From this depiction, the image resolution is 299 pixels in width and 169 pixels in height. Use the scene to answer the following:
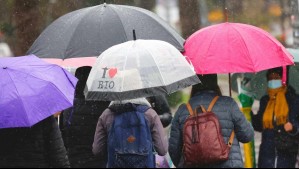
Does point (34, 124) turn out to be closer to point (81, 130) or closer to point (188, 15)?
point (81, 130)

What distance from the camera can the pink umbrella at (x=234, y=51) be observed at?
562 cm

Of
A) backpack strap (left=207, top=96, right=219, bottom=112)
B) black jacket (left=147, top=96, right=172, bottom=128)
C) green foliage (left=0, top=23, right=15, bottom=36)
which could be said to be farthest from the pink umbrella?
green foliage (left=0, top=23, right=15, bottom=36)

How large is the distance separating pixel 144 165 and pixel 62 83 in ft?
3.41

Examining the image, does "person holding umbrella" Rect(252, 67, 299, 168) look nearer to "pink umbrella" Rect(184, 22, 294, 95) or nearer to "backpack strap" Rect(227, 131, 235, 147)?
"pink umbrella" Rect(184, 22, 294, 95)

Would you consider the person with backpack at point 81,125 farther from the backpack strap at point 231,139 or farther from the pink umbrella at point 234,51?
the backpack strap at point 231,139

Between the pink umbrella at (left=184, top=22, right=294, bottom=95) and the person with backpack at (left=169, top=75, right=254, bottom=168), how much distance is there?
23 cm

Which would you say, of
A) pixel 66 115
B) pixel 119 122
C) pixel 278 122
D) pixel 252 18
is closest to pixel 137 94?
pixel 119 122

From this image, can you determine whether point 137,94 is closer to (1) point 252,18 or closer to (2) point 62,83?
(2) point 62,83

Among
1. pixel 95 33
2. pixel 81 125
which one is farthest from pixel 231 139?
pixel 95 33

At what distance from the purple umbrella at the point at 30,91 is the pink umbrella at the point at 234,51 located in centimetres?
107

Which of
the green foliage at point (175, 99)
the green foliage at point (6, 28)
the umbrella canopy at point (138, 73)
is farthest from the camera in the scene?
the green foliage at point (175, 99)

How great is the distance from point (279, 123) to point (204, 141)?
142cm

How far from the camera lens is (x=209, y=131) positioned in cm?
531

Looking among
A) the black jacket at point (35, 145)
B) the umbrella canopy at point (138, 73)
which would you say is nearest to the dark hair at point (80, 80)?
the black jacket at point (35, 145)
